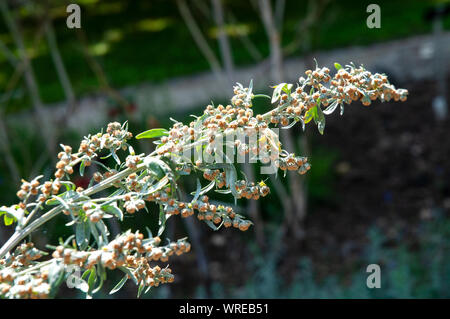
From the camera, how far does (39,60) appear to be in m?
8.77

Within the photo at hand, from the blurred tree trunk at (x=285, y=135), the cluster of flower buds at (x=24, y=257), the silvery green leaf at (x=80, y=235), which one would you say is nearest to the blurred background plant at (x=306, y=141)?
the blurred tree trunk at (x=285, y=135)

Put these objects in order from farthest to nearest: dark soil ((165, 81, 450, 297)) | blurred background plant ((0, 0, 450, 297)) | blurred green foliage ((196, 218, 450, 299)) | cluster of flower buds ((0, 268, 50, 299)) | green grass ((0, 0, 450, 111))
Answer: green grass ((0, 0, 450, 111)), dark soil ((165, 81, 450, 297)), blurred background plant ((0, 0, 450, 297)), blurred green foliage ((196, 218, 450, 299)), cluster of flower buds ((0, 268, 50, 299))

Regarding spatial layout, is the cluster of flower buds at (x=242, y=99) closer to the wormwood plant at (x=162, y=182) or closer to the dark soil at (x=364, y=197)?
the wormwood plant at (x=162, y=182)

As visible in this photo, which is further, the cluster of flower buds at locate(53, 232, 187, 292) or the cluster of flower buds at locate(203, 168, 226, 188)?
the cluster of flower buds at locate(203, 168, 226, 188)

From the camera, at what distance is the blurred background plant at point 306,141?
3.64 meters

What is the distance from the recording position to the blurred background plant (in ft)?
11.9

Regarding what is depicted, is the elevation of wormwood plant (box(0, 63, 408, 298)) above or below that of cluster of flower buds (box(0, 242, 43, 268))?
above

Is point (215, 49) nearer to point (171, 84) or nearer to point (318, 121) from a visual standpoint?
point (171, 84)

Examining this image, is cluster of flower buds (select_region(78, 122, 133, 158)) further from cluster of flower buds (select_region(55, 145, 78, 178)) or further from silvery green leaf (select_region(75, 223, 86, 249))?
silvery green leaf (select_region(75, 223, 86, 249))

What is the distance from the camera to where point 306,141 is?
400 centimetres

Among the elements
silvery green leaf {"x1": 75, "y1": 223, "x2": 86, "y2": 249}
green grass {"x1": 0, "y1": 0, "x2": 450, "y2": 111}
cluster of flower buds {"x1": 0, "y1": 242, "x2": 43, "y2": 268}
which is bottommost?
cluster of flower buds {"x1": 0, "y1": 242, "x2": 43, "y2": 268}

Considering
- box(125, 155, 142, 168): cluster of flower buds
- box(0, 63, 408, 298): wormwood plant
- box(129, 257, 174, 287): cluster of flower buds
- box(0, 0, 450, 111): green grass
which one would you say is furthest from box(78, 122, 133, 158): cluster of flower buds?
box(0, 0, 450, 111): green grass

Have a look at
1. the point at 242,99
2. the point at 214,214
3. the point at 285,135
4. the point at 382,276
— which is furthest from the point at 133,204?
the point at 285,135

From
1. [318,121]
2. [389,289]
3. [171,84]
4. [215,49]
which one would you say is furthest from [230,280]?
[215,49]
